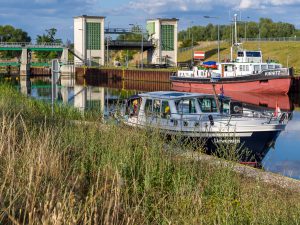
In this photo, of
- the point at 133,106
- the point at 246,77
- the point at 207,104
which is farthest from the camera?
the point at 246,77

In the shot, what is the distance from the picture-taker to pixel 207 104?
21719 millimetres

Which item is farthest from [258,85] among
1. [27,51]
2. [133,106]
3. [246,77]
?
[27,51]

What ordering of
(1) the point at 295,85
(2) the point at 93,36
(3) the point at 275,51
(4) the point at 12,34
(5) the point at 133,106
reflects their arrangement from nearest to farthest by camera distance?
(5) the point at 133,106
(1) the point at 295,85
(3) the point at 275,51
(2) the point at 93,36
(4) the point at 12,34

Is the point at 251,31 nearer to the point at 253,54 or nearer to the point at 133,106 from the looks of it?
the point at 253,54

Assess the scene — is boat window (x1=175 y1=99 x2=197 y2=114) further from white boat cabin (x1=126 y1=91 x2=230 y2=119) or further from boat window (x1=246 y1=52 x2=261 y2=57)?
boat window (x1=246 y1=52 x2=261 y2=57)

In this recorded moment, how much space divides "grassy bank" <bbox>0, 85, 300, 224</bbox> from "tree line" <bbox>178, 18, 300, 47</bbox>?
12226 cm

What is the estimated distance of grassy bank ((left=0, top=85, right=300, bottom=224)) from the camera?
6.35m

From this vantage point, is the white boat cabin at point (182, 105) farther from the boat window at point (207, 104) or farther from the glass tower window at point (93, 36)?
the glass tower window at point (93, 36)

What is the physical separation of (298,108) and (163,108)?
23.9 metres

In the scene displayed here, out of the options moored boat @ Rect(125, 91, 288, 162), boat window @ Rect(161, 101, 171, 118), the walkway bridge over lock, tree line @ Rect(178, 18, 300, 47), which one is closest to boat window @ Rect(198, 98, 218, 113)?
moored boat @ Rect(125, 91, 288, 162)

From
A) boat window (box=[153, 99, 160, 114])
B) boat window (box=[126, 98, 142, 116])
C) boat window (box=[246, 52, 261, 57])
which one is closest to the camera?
boat window (box=[153, 99, 160, 114])

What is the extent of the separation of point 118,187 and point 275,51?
294 ft

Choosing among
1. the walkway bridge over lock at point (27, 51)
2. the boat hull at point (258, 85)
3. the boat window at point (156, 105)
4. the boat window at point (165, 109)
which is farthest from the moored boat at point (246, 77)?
the walkway bridge over lock at point (27, 51)

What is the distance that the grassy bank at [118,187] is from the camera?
20.8 ft
